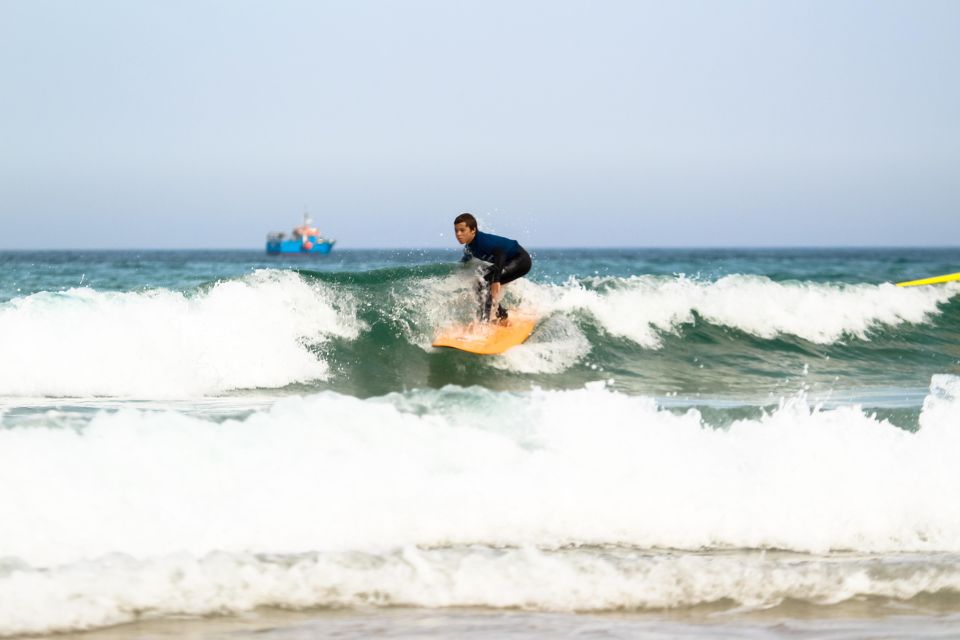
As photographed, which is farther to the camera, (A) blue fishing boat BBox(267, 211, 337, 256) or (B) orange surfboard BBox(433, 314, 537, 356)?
(A) blue fishing boat BBox(267, 211, 337, 256)

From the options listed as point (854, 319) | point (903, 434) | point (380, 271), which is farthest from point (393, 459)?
point (854, 319)

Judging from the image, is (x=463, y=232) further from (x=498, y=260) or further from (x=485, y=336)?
(x=485, y=336)

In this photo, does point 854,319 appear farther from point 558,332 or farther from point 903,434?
point 903,434

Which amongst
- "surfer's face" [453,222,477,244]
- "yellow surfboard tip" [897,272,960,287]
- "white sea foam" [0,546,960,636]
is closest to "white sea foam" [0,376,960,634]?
"white sea foam" [0,546,960,636]

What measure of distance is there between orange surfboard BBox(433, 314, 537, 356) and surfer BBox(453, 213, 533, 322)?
1.25 feet

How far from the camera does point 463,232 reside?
9586mm

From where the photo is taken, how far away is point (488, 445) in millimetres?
5754

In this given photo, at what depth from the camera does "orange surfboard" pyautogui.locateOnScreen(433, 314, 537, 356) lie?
10039 mm

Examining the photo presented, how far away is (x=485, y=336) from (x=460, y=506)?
198 inches

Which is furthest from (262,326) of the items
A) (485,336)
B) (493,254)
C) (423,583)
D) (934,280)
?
(934,280)

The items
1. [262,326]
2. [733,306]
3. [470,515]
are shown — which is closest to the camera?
[470,515]

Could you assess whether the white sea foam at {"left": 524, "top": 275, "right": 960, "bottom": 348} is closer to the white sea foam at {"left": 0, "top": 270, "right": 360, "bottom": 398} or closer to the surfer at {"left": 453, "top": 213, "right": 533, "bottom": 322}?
the surfer at {"left": 453, "top": 213, "right": 533, "bottom": 322}

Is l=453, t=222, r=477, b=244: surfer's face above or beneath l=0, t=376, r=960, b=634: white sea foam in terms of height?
above

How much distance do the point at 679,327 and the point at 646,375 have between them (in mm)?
2583
